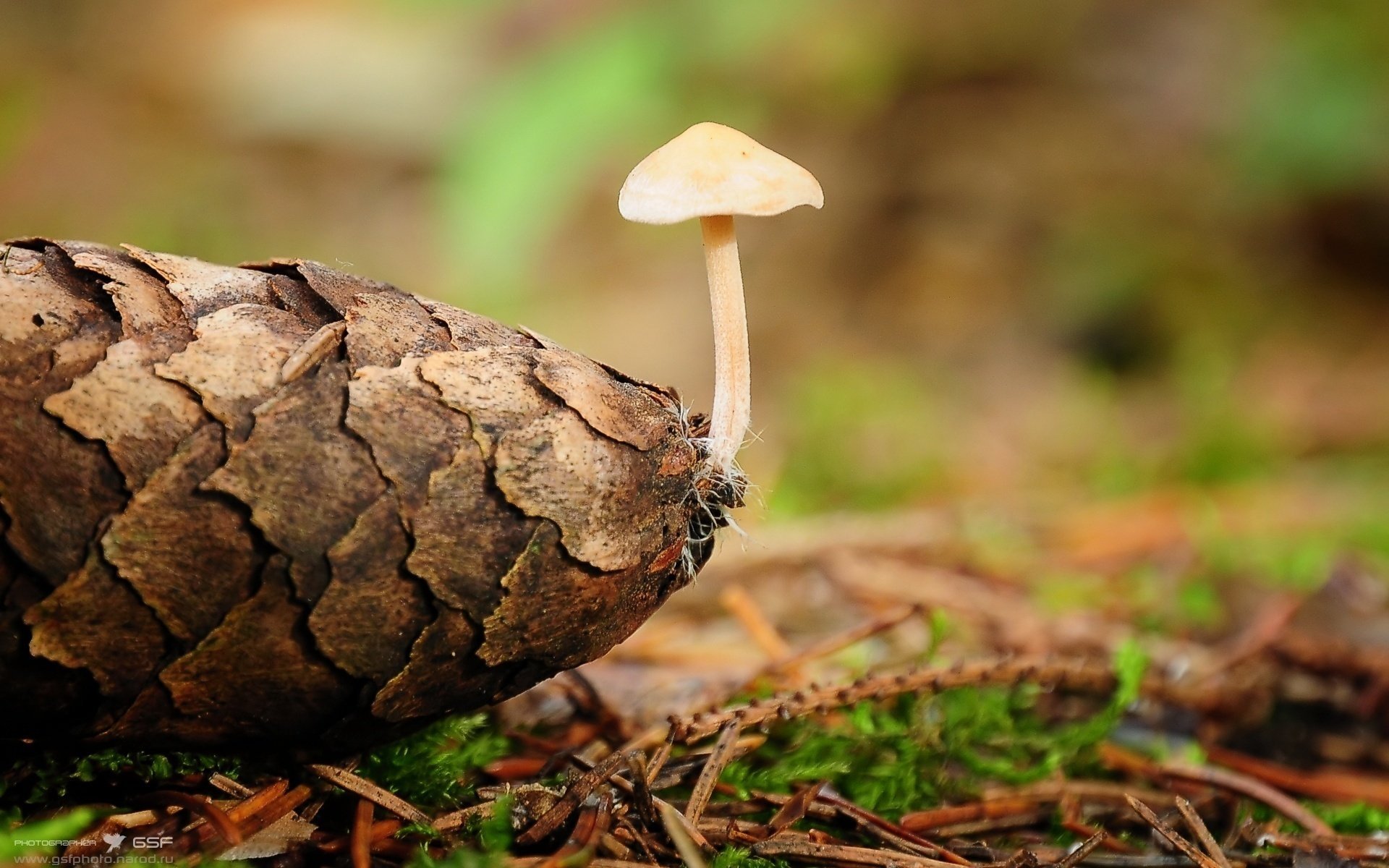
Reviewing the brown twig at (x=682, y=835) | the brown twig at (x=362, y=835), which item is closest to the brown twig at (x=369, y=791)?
the brown twig at (x=362, y=835)

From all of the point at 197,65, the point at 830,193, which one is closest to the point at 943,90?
the point at 830,193

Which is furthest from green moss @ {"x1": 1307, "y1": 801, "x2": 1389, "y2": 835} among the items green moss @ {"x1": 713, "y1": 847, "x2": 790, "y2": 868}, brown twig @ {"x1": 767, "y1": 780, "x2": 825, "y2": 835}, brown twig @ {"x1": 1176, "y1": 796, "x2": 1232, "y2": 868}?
green moss @ {"x1": 713, "y1": 847, "x2": 790, "y2": 868}

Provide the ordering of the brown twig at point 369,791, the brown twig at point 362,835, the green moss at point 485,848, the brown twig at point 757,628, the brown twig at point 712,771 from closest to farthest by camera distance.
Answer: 1. the green moss at point 485,848
2. the brown twig at point 362,835
3. the brown twig at point 369,791
4. the brown twig at point 712,771
5. the brown twig at point 757,628

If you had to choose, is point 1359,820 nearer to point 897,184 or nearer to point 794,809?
point 794,809

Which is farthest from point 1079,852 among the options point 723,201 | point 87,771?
point 87,771

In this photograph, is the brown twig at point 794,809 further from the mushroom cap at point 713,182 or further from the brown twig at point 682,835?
the mushroom cap at point 713,182
